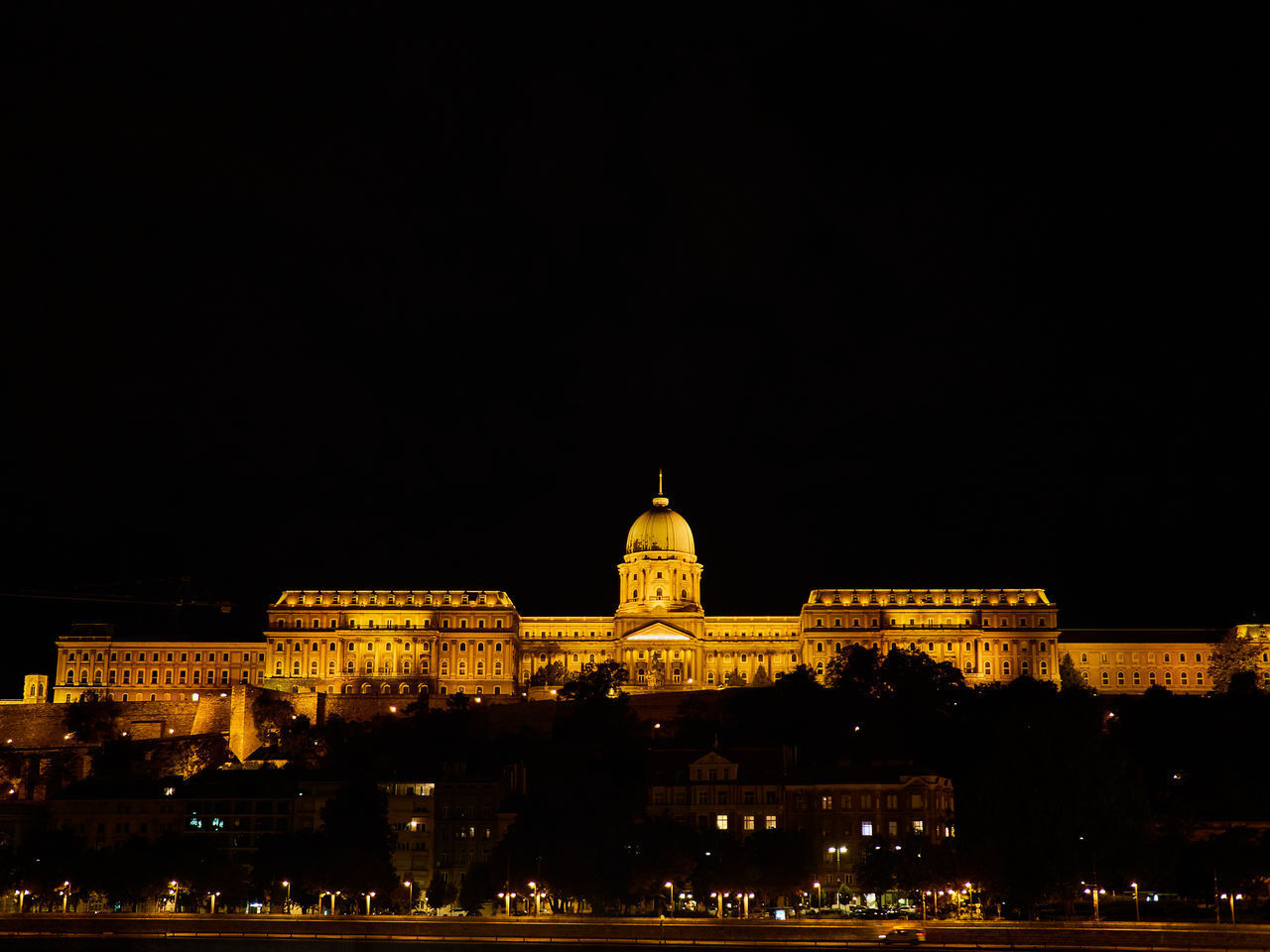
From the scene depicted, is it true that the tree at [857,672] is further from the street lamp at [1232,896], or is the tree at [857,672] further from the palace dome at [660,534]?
Result: the street lamp at [1232,896]

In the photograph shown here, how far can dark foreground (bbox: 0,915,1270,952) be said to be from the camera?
73.1 meters

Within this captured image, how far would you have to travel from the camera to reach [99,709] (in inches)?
5049

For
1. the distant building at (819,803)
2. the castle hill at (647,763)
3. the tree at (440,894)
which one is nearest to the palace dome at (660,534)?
the castle hill at (647,763)

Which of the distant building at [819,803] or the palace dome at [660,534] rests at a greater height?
the palace dome at [660,534]

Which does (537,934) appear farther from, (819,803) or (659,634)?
(659,634)

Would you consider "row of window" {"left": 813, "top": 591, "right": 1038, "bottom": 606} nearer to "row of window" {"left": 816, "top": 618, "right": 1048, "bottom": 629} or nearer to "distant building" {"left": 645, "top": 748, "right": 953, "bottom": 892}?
"row of window" {"left": 816, "top": 618, "right": 1048, "bottom": 629}

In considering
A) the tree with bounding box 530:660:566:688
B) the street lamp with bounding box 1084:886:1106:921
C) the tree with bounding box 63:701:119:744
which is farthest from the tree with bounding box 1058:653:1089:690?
the tree with bounding box 63:701:119:744

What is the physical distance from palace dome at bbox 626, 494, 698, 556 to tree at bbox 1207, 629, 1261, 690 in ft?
139

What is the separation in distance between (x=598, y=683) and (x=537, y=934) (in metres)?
54.5

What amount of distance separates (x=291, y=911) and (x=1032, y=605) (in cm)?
7971

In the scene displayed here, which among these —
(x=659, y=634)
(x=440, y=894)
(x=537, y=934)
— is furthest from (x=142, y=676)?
(x=537, y=934)

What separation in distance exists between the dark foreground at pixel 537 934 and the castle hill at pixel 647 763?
8.44ft

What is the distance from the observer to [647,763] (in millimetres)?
99188

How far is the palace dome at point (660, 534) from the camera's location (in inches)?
6176
